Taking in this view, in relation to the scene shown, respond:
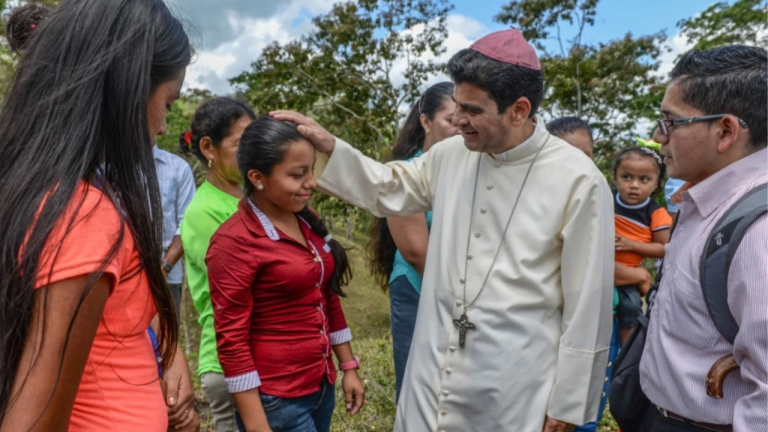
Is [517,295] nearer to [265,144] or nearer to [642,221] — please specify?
[265,144]

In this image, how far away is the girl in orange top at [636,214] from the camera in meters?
3.80

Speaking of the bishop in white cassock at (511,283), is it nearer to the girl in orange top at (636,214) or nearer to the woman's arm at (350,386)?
the woman's arm at (350,386)

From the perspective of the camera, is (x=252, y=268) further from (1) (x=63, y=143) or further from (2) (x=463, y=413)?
(1) (x=63, y=143)

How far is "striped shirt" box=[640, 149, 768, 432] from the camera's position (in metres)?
1.50

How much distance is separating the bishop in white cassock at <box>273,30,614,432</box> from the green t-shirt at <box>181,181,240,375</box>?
69cm

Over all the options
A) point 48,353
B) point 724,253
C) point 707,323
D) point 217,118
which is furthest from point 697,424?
point 217,118

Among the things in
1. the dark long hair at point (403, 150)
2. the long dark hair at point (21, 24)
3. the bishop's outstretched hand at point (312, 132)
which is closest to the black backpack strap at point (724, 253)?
the bishop's outstretched hand at point (312, 132)

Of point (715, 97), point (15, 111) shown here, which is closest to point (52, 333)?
point (15, 111)

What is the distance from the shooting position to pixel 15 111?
3.77 feet

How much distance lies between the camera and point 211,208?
277cm

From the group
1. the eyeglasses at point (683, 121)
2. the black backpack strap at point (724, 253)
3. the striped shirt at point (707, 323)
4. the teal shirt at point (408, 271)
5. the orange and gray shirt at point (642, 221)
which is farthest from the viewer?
the orange and gray shirt at point (642, 221)

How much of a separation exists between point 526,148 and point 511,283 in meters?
0.53

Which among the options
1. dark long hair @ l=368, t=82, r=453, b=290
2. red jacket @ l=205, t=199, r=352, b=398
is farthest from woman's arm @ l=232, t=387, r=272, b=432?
dark long hair @ l=368, t=82, r=453, b=290

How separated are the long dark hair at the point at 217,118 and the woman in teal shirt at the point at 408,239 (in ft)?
3.01
